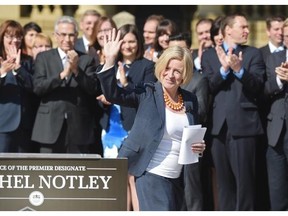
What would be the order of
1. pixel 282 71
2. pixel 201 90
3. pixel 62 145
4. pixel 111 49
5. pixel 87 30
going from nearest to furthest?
pixel 111 49 → pixel 282 71 → pixel 201 90 → pixel 62 145 → pixel 87 30

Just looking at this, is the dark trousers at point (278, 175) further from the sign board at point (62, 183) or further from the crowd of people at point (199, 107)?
the sign board at point (62, 183)

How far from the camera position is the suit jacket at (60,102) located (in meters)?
8.12

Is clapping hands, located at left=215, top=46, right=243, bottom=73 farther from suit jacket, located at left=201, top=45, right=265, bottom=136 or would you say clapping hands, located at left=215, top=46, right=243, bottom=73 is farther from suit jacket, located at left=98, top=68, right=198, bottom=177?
suit jacket, located at left=98, top=68, right=198, bottom=177

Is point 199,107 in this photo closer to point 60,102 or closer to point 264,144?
point 264,144

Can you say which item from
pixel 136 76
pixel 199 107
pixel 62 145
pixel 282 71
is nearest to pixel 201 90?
pixel 199 107

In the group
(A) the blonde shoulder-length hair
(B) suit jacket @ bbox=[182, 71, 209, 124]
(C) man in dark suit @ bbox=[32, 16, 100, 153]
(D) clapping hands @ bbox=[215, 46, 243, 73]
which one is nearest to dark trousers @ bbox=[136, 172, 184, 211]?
(A) the blonde shoulder-length hair

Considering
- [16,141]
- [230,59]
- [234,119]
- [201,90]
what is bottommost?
[16,141]

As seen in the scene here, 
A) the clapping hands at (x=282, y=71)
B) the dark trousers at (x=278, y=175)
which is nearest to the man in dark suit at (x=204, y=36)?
the clapping hands at (x=282, y=71)

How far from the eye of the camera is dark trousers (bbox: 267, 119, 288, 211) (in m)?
8.09

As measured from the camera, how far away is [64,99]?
8.14 m

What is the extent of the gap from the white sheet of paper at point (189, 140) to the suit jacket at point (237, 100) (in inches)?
71.6

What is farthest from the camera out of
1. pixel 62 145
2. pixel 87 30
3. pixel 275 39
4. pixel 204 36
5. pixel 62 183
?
pixel 87 30

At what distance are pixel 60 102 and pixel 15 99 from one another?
401 mm

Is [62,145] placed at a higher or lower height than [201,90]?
lower
